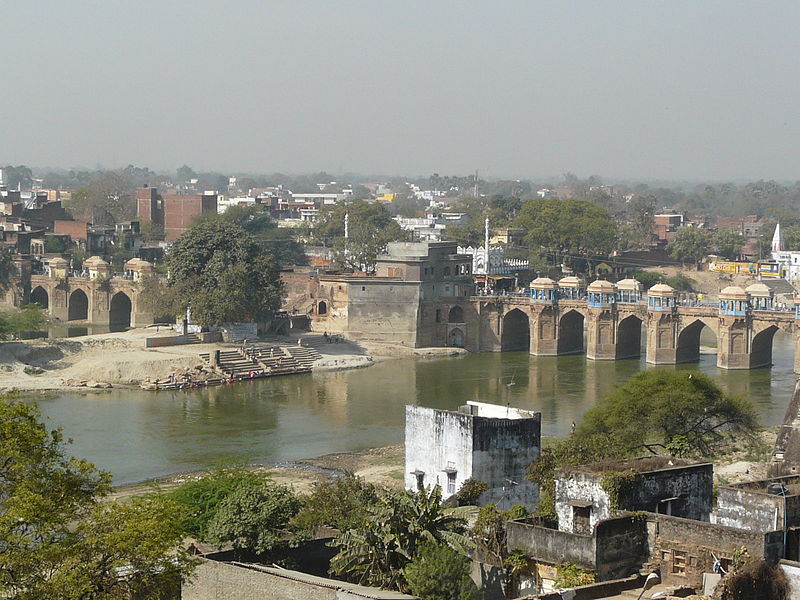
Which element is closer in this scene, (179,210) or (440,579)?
(440,579)

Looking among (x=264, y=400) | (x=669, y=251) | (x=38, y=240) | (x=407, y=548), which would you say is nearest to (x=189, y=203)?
(x=38, y=240)

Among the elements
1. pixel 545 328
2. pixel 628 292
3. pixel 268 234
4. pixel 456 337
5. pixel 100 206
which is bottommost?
pixel 456 337

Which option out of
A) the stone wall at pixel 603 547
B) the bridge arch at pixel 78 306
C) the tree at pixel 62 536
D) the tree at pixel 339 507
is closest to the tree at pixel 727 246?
the bridge arch at pixel 78 306

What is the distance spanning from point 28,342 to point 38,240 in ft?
72.3

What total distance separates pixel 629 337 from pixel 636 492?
35357 mm

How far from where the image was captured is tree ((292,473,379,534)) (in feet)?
62.3

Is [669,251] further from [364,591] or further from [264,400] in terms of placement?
[364,591]

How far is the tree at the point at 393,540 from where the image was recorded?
16078 millimetres

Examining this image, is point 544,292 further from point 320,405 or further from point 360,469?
point 360,469

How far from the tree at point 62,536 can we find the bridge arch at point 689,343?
35.7 meters

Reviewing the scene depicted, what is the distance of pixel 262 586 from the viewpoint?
15750 millimetres

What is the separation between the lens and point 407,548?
16.3 metres

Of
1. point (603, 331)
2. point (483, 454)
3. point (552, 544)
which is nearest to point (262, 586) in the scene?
point (552, 544)

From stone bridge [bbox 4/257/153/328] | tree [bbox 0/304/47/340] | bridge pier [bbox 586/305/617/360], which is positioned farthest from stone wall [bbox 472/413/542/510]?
stone bridge [bbox 4/257/153/328]
